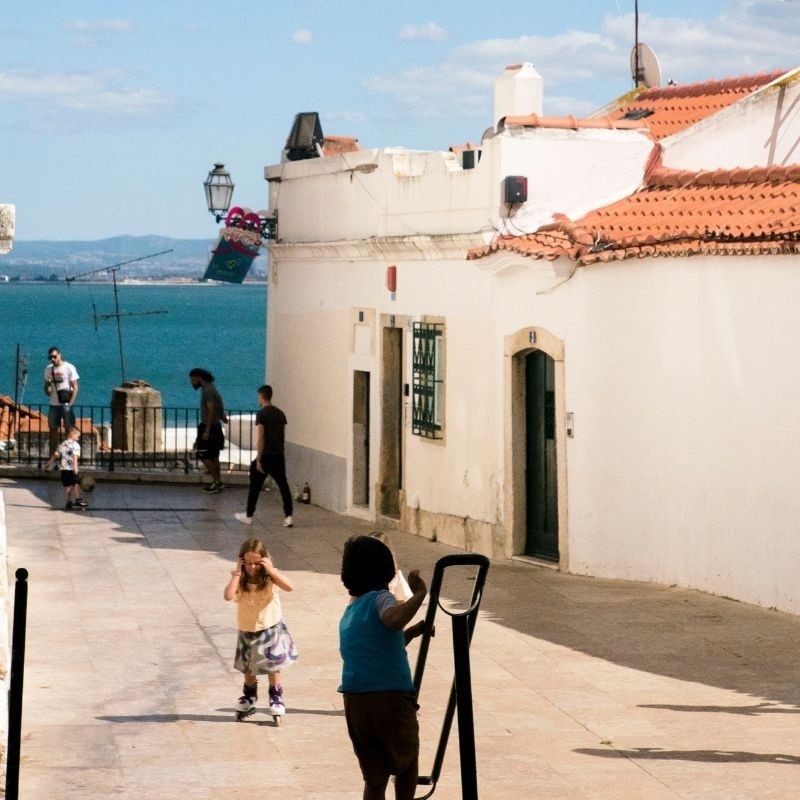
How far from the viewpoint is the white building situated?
15344 mm

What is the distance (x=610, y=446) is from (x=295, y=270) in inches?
374

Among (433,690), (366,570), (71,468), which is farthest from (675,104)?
(366,570)

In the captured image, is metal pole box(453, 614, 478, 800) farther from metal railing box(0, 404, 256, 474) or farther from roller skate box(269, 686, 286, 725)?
metal railing box(0, 404, 256, 474)

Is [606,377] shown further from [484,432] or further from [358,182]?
[358,182]

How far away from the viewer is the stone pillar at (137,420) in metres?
28.6

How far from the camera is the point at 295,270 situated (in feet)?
83.8

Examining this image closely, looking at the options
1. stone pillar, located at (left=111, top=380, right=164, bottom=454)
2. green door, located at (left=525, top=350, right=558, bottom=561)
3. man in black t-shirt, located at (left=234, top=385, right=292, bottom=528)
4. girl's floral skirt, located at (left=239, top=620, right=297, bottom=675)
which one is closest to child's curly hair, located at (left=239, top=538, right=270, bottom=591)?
girl's floral skirt, located at (left=239, top=620, right=297, bottom=675)

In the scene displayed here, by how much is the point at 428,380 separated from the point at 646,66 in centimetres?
724

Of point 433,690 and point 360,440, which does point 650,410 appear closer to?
point 433,690

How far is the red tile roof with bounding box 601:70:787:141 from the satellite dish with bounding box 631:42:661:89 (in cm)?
112

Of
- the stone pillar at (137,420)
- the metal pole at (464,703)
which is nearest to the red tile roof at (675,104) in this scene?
the stone pillar at (137,420)

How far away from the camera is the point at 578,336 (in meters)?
17.5

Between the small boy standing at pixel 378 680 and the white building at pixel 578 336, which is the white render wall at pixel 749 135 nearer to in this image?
the white building at pixel 578 336

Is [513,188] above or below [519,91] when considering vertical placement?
below
